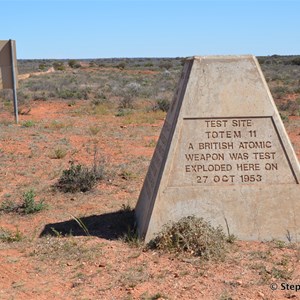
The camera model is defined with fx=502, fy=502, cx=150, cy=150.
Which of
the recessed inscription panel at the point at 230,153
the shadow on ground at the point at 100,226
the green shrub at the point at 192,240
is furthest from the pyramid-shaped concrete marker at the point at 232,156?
the shadow on ground at the point at 100,226

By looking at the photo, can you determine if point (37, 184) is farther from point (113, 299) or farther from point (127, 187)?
point (113, 299)

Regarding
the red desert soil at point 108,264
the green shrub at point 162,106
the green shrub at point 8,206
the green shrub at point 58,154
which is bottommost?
the red desert soil at point 108,264

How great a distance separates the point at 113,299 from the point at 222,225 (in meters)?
1.63

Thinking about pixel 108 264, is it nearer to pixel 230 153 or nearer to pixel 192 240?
pixel 192 240

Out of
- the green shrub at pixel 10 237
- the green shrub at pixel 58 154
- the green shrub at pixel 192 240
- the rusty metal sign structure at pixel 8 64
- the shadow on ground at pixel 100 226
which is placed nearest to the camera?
the green shrub at pixel 192 240

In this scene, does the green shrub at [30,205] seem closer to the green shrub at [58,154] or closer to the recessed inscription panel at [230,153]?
the recessed inscription panel at [230,153]

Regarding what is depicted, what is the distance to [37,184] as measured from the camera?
8.25 metres

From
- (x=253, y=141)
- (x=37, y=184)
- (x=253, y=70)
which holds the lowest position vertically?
(x=37, y=184)

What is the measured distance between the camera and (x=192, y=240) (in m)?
4.82

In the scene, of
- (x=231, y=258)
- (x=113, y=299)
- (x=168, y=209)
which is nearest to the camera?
(x=113, y=299)

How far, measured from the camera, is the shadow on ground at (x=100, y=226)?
18.7 feet

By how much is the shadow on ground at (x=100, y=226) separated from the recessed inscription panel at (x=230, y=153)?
3.22 feet

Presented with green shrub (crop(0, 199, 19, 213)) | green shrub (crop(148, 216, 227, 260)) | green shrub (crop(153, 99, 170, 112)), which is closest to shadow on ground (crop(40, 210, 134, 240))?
green shrub (crop(148, 216, 227, 260))

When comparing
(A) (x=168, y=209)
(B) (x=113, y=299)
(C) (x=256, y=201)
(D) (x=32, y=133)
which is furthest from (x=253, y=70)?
(D) (x=32, y=133)
